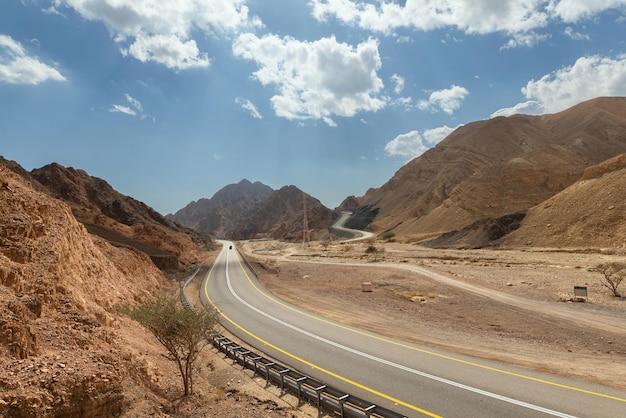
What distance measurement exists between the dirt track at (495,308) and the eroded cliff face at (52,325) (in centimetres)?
1207

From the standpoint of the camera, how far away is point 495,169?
92688mm

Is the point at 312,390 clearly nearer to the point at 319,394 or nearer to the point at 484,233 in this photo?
the point at 319,394

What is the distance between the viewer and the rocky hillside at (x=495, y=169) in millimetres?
85750

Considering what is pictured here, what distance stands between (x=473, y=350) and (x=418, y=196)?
114484mm

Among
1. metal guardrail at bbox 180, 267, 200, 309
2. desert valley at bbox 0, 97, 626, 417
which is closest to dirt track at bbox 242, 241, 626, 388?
desert valley at bbox 0, 97, 626, 417

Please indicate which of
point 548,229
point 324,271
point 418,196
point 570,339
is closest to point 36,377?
point 570,339

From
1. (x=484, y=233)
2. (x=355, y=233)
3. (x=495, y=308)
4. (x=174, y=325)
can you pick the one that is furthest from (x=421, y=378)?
(x=355, y=233)

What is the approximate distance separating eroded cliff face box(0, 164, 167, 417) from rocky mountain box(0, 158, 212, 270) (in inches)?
1139

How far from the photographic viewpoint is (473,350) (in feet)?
45.2

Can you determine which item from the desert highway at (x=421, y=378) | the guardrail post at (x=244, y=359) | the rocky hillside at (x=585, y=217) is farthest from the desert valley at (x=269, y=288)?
the desert highway at (x=421, y=378)

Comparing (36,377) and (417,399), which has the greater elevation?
(36,377)

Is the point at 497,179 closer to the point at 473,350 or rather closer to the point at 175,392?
the point at 473,350

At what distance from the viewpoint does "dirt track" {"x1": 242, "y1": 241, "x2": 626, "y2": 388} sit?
14.0m

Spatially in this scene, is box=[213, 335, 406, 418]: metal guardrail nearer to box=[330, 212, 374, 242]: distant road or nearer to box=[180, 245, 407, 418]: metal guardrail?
Answer: box=[180, 245, 407, 418]: metal guardrail
